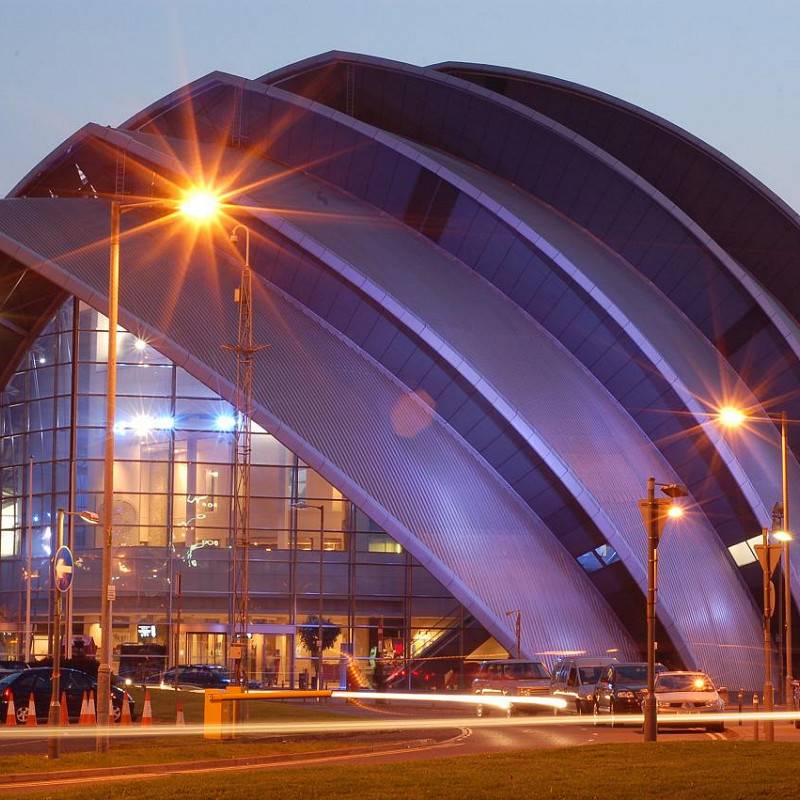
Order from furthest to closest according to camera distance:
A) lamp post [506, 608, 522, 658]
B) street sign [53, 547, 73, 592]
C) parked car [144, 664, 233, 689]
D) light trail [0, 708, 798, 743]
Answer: parked car [144, 664, 233, 689]
lamp post [506, 608, 522, 658]
light trail [0, 708, 798, 743]
street sign [53, 547, 73, 592]

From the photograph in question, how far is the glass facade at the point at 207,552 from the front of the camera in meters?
64.4

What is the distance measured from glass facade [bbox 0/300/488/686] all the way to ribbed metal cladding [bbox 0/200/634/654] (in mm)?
5557

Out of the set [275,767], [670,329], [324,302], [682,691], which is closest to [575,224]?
[670,329]

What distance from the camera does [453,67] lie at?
71.9m

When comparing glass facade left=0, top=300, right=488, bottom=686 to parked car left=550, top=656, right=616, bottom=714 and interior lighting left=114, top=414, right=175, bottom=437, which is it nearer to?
interior lighting left=114, top=414, right=175, bottom=437

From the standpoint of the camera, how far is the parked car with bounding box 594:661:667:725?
38.9 m

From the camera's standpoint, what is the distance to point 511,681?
4491cm

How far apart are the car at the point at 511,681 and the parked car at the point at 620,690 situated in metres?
2.97

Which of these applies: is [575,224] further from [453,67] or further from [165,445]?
[165,445]

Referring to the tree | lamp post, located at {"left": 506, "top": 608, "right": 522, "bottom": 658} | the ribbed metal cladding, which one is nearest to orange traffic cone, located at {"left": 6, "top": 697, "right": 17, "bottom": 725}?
the ribbed metal cladding

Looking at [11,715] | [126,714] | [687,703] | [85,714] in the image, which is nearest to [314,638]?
[126,714]

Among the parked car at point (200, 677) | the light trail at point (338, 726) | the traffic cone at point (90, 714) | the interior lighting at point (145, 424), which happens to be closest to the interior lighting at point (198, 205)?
the light trail at point (338, 726)

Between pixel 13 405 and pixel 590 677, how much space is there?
122 ft

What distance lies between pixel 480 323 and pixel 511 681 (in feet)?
65.4
